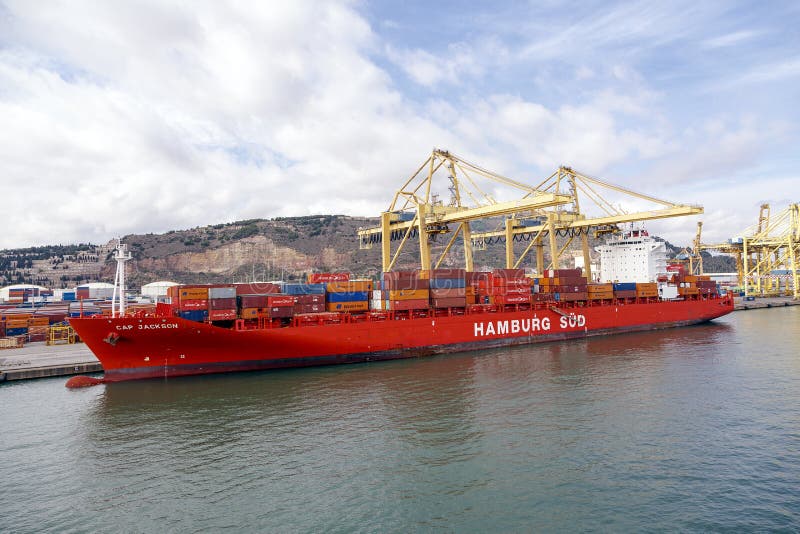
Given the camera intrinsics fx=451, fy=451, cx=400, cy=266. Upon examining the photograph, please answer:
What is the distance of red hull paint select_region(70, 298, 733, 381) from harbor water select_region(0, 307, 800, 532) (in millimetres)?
1214

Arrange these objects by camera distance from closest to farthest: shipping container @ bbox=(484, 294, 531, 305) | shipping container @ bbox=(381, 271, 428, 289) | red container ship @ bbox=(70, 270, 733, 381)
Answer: red container ship @ bbox=(70, 270, 733, 381) → shipping container @ bbox=(381, 271, 428, 289) → shipping container @ bbox=(484, 294, 531, 305)

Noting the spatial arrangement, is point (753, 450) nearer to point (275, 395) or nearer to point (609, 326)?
point (275, 395)

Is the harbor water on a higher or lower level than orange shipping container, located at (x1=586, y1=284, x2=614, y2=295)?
lower

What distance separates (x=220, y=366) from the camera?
24375 millimetres

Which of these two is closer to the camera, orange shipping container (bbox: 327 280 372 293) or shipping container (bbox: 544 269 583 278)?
orange shipping container (bbox: 327 280 372 293)

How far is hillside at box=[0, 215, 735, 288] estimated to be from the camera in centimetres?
10194

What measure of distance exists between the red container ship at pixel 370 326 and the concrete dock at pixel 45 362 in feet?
11.5

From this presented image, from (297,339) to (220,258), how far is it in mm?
86805

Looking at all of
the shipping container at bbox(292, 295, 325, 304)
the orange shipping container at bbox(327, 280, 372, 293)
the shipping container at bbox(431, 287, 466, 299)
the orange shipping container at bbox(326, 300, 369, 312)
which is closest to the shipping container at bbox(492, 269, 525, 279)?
the shipping container at bbox(431, 287, 466, 299)

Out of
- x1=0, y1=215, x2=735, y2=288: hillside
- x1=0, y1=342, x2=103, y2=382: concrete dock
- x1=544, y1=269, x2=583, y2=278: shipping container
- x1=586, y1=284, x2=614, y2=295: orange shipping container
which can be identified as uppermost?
x1=0, y1=215, x2=735, y2=288: hillside

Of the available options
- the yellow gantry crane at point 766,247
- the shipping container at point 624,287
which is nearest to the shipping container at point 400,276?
the shipping container at point 624,287

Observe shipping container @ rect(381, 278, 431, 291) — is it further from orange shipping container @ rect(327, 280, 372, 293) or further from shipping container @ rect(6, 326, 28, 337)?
shipping container @ rect(6, 326, 28, 337)

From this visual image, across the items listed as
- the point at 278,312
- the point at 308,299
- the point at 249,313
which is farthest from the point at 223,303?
the point at 308,299

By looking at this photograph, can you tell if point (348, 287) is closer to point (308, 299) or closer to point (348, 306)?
point (348, 306)
